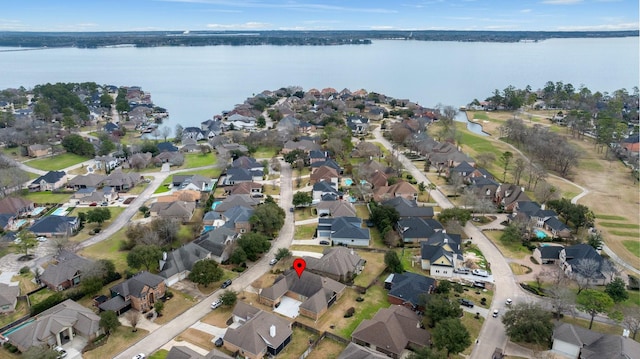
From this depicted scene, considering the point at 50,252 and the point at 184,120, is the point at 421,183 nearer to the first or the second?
the point at 50,252

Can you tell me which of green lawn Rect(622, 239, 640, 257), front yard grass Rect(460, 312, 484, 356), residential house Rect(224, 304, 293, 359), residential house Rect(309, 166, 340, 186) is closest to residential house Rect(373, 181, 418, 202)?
residential house Rect(309, 166, 340, 186)

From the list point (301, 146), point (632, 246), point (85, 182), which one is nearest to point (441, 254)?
point (632, 246)

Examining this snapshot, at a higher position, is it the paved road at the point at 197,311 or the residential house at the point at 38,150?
the residential house at the point at 38,150

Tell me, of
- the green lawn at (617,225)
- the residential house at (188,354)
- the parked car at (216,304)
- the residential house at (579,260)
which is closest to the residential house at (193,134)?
the parked car at (216,304)

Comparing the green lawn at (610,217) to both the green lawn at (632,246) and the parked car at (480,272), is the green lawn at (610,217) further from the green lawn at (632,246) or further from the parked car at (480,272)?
the parked car at (480,272)

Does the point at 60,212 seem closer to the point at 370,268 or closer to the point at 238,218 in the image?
the point at 238,218

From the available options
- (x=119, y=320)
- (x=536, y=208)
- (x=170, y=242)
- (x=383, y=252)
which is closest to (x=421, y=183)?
(x=536, y=208)
